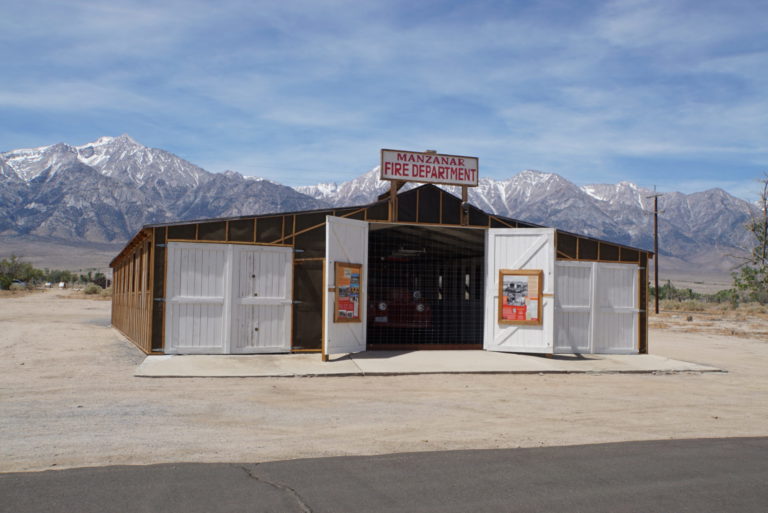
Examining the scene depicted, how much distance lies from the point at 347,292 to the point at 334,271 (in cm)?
72

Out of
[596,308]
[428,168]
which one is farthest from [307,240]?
[596,308]

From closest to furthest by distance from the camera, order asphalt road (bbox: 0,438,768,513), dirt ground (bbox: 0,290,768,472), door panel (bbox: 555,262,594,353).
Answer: asphalt road (bbox: 0,438,768,513) → dirt ground (bbox: 0,290,768,472) → door panel (bbox: 555,262,594,353)

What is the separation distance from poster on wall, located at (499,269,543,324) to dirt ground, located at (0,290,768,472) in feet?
8.62

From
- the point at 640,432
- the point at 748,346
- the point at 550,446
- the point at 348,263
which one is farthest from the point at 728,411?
the point at 748,346

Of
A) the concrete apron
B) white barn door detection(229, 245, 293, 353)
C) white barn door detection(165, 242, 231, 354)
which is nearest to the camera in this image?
the concrete apron

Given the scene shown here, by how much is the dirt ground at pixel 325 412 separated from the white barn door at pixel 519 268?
7.60 ft

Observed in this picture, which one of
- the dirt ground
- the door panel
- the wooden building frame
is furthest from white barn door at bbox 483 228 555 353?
the dirt ground

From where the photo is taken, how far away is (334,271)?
50.2ft

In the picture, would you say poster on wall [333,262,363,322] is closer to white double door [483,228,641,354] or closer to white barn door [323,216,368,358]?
white barn door [323,216,368,358]

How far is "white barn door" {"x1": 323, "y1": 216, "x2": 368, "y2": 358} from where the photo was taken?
49.7 ft

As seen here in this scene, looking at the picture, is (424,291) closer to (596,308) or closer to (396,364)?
(596,308)

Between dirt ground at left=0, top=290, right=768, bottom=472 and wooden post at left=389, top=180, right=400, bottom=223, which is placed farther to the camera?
wooden post at left=389, top=180, right=400, bottom=223

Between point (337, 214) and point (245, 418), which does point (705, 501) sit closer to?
point (245, 418)

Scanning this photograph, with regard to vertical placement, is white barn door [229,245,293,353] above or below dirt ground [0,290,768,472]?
above
